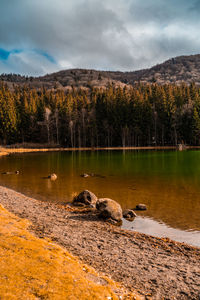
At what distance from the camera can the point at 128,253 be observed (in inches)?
337

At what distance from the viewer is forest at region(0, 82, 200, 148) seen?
97.5 m

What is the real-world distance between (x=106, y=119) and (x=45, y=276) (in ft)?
336

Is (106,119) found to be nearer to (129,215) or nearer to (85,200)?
(85,200)

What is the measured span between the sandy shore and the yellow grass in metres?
0.75

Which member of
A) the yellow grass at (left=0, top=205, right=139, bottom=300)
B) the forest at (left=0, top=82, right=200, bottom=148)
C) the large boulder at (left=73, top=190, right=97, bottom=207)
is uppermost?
the forest at (left=0, top=82, right=200, bottom=148)

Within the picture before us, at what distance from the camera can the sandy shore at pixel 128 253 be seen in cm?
639

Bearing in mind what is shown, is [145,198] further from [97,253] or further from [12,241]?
[12,241]

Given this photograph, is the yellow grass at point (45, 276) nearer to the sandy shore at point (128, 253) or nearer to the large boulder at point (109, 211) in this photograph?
the sandy shore at point (128, 253)

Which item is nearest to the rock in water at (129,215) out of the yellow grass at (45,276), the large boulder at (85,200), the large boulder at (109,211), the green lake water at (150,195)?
the green lake water at (150,195)

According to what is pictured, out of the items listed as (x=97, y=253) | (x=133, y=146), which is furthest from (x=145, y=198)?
(x=133, y=146)

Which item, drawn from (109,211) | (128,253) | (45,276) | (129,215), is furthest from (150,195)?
(45,276)

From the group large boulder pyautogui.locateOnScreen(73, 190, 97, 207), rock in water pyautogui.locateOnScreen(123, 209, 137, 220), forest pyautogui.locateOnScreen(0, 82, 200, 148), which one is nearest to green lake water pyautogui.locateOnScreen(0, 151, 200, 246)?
rock in water pyautogui.locateOnScreen(123, 209, 137, 220)

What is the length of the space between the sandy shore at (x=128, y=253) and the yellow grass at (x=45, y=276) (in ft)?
2.47

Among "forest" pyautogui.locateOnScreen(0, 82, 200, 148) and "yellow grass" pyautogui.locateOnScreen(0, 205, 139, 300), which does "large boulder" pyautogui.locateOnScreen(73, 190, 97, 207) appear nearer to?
"yellow grass" pyautogui.locateOnScreen(0, 205, 139, 300)
